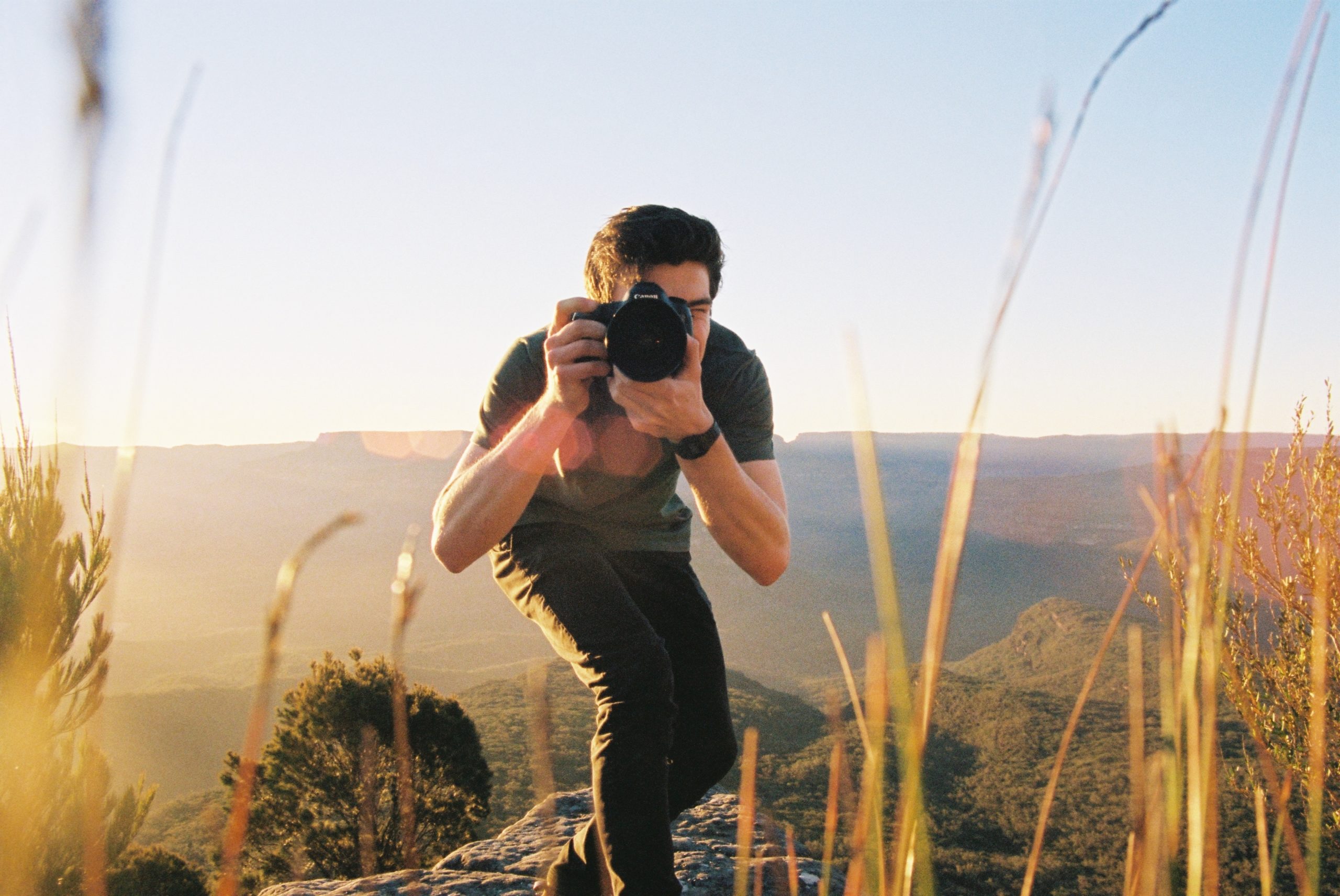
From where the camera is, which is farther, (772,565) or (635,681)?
(772,565)

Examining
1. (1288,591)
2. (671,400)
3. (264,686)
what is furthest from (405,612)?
(1288,591)

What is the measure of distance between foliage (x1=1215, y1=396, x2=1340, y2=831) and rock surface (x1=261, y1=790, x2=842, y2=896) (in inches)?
103

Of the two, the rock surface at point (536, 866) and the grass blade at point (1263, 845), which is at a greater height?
the grass blade at point (1263, 845)

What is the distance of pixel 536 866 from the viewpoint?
3.66m

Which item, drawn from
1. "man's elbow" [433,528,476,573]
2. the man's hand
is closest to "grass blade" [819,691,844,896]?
the man's hand

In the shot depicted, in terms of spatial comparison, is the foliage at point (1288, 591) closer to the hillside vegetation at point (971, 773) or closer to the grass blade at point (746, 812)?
the hillside vegetation at point (971, 773)

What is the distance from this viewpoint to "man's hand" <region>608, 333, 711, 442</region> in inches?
76.9

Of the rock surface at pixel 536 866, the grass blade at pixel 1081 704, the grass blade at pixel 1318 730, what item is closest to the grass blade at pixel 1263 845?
the grass blade at pixel 1318 730

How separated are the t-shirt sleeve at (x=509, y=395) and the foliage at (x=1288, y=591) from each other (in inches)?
142

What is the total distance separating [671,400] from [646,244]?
78cm

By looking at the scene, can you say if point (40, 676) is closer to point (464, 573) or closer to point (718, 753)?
point (718, 753)

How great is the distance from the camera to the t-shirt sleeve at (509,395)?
2.47 metres

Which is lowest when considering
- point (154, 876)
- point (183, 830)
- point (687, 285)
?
point (183, 830)

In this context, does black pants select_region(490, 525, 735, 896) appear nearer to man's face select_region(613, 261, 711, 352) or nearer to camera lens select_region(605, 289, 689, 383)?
camera lens select_region(605, 289, 689, 383)
